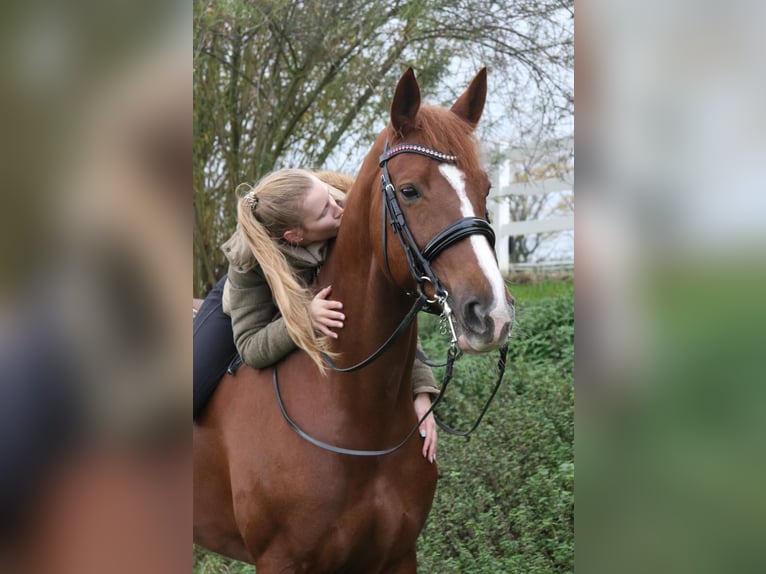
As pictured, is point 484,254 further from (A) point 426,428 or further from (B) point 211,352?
(B) point 211,352

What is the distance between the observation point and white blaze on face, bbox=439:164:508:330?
2.03 metres

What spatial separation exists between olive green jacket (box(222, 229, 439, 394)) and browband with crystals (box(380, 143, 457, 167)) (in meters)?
0.58

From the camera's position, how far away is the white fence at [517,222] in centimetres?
808

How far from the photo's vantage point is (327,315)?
2.65 metres

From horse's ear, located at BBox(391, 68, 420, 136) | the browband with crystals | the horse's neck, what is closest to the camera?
the browband with crystals

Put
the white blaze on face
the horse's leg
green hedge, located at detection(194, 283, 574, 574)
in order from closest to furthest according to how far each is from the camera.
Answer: the white blaze on face
the horse's leg
green hedge, located at detection(194, 283, 574, 574)

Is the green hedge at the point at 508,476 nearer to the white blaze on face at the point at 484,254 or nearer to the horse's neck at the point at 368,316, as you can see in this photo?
the horse's neck at the point at 368,316

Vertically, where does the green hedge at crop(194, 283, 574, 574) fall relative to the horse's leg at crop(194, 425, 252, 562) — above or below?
below

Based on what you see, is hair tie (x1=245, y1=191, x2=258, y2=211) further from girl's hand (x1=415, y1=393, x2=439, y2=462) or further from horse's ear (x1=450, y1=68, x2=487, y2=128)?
girl's hand (x1=415, y1=393, x2=439, y2=462)

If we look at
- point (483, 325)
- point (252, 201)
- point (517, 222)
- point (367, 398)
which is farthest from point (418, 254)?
point (517, 222)

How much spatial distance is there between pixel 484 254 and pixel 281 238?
A: 1024mm

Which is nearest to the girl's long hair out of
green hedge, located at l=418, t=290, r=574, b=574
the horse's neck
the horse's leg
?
the horse's neck
